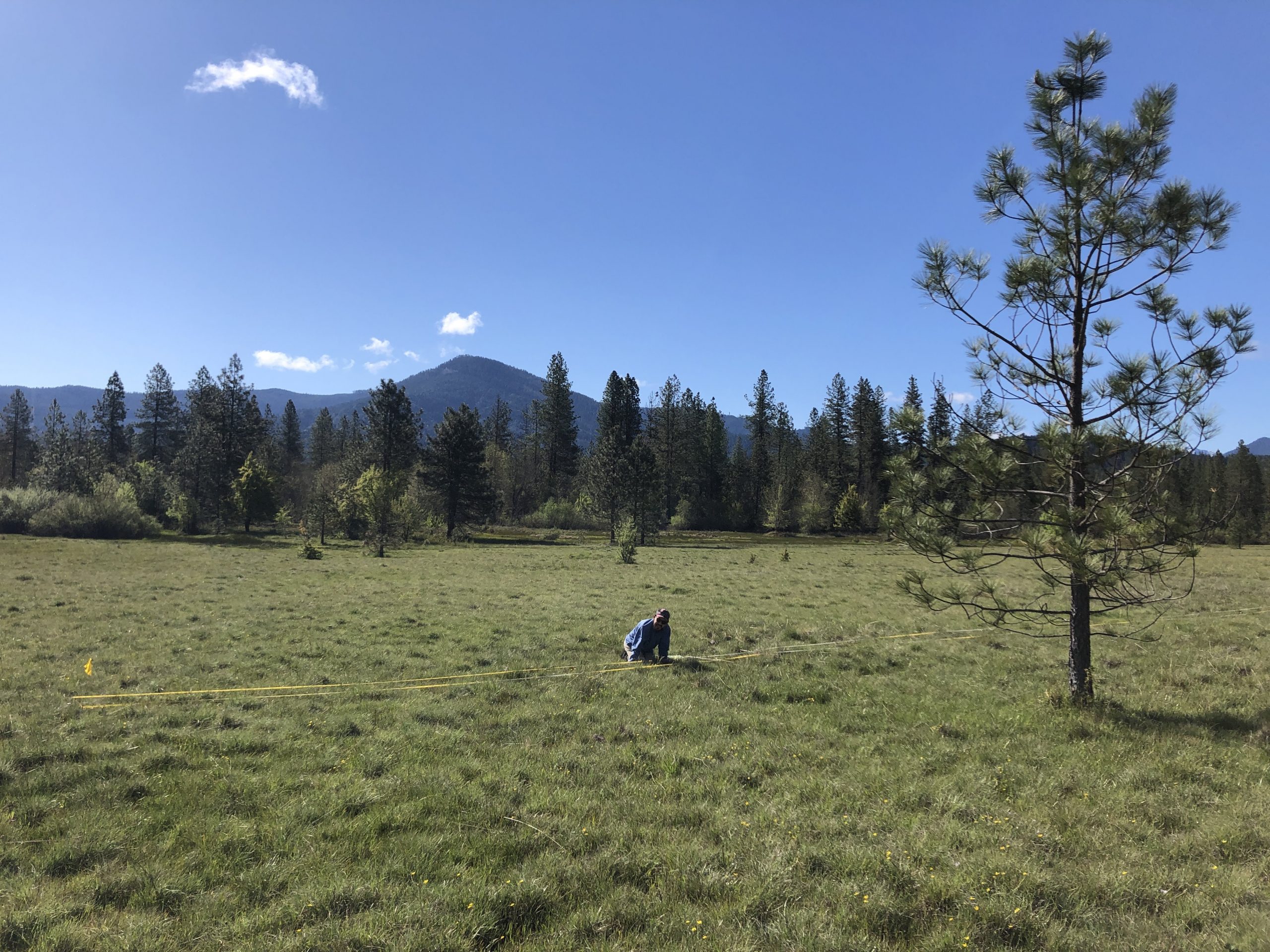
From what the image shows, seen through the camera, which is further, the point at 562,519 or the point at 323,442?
the point at 323,442

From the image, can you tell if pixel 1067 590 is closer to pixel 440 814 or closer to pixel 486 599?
pixel 486 599

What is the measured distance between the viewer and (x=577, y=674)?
11.4 m

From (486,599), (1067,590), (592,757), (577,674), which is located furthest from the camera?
(1067,590)

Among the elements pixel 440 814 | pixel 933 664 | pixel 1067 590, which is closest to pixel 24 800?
pixel 440 814

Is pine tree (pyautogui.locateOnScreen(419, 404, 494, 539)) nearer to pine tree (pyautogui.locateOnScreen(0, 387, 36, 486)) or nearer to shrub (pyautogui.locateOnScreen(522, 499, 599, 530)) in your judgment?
shrub (pyautogui.locateOnScreen(522, 499, 599, 530))

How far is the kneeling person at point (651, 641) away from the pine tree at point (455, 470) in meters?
47.4

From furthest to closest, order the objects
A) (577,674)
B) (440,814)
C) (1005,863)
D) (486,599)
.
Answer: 1. (486,599)
2. (577,674)
3. (440,814)
4. (1005,863)

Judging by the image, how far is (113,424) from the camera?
80.1m

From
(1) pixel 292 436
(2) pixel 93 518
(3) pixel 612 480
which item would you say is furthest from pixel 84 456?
(3) pixel 612 480

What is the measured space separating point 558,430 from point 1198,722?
253 ft

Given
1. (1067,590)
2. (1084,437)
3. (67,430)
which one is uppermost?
(67,430)

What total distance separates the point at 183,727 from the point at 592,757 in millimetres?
5548

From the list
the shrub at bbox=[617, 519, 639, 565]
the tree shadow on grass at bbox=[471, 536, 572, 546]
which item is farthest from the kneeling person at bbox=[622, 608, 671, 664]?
the tree shadow on grass at bbox=[471, 536, 572, 546]

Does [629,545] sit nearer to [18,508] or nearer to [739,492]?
[18,508]
